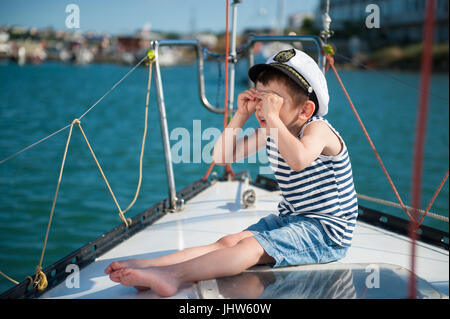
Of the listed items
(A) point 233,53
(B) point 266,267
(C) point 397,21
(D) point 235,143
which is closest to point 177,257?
(B) point 266,267

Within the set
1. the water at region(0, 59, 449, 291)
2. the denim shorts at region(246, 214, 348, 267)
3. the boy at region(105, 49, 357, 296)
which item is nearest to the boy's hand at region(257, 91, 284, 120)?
the boy at region(105, 49, 357, 296)

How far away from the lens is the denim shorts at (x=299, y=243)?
55.3 inches

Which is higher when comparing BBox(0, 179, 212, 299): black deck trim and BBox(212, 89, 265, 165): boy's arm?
BBox(212, 89, 265, 165): boy's arm

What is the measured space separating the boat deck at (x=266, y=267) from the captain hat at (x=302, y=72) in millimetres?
526

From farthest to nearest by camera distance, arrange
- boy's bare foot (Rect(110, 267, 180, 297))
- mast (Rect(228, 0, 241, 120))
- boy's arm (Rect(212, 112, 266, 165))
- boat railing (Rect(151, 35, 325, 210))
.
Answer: mast (Rect(228, 0, 241, 120))
boat railing (Rect(151, 35, 325, 210))
boy's arm (Rect(212, 112, 266, 165))
boy's bare foot (Rect(110, 267, 180, 297))

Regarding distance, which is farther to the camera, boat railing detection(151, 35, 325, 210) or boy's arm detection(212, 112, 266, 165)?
boat railing detection(151, 35, 325, 210)

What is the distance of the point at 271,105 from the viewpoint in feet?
4.45

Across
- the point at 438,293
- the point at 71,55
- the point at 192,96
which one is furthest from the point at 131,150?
the point at 71,55

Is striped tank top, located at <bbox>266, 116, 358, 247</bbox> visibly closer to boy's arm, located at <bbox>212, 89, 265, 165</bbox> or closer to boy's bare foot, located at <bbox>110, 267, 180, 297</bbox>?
boy's arm, located at <bbox>212, 89, 265, 165</bbox>

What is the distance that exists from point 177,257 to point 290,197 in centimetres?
42


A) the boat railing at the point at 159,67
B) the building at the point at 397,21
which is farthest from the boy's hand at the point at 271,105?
the building at the point at 397,21

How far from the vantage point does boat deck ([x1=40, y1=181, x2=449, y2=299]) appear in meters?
1.30

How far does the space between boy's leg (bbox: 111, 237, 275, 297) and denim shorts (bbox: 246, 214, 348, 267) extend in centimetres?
4

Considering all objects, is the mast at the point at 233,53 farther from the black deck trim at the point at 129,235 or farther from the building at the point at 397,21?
the building at the point at 397,21
